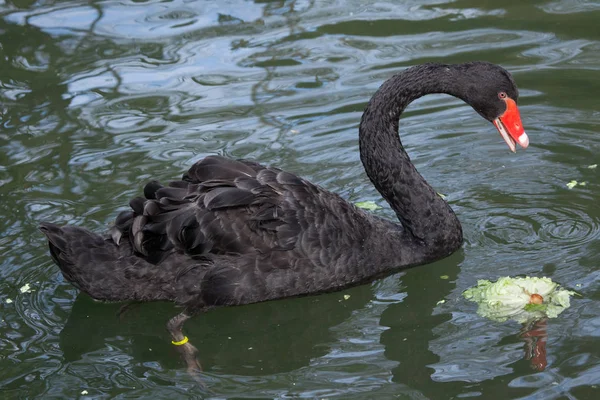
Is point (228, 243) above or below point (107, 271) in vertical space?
above

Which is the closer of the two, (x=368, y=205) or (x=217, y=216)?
(x=217, y=216)

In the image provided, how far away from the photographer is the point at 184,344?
5066 millimetres

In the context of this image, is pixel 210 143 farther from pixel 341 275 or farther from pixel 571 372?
pixel 571 372

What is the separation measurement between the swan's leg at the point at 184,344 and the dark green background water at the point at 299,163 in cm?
5

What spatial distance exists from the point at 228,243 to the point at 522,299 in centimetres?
164

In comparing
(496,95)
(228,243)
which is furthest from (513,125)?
(228,243)

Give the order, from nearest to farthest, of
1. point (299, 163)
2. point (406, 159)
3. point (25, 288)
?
point (25, 288) < point (406, 159) < point (299, 163)

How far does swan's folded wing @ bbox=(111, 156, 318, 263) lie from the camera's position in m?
5.19

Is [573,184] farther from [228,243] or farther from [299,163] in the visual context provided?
[228,243]

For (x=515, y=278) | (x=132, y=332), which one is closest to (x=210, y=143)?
(x=132, y=332)

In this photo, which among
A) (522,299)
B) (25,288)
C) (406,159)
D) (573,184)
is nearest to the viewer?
(522,299)

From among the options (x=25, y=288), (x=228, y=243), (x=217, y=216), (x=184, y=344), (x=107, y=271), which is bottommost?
(x=184, y=344)

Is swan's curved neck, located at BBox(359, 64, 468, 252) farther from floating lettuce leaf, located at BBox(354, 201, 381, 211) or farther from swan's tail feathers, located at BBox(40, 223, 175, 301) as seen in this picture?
swan's tail feathers, located at BBox(40, 223, 175, 301)

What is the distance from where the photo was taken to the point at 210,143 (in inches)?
295
